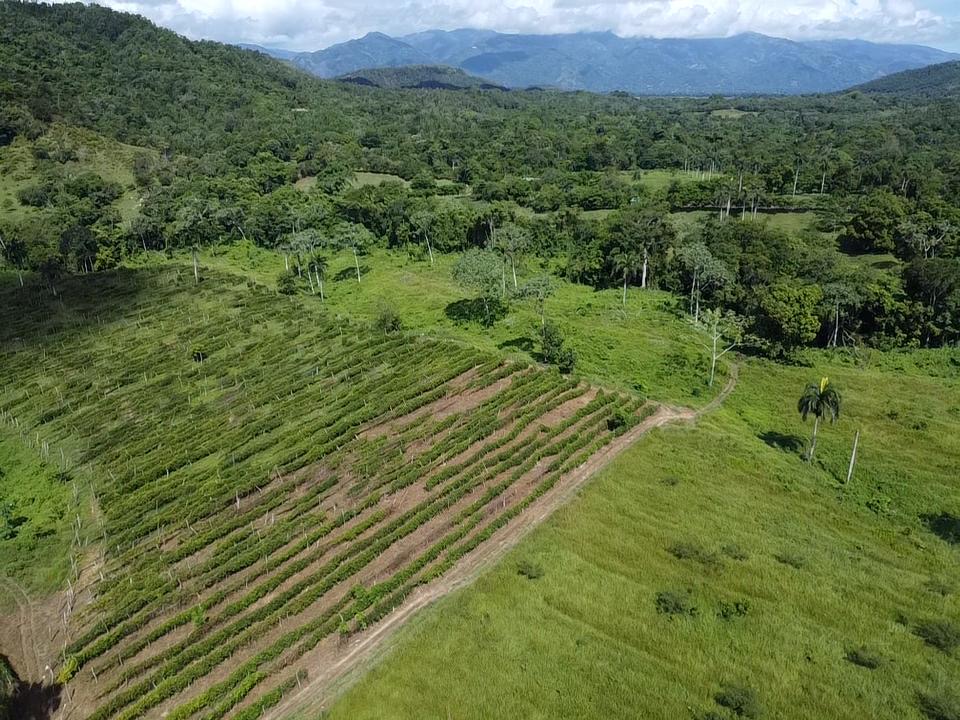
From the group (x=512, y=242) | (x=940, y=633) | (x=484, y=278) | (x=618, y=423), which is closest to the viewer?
(x=940, y=633)

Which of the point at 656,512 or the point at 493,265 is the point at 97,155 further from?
the point at 656,512

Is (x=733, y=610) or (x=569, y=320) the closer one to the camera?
(x=733, y=610)

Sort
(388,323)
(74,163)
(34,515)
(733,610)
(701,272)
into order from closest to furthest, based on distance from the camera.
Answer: (733,610), (34,515), (388,323), (701,272), (74,163)

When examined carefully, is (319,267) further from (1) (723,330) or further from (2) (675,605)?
(2) (675,605)

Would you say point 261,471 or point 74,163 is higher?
point 74,163

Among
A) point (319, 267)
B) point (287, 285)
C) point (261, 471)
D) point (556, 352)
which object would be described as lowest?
point (319, 267)

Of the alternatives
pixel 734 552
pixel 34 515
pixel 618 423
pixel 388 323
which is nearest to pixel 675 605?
pixel 734 552

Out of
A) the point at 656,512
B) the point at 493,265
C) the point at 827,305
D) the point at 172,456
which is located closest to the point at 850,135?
the point at 827,305

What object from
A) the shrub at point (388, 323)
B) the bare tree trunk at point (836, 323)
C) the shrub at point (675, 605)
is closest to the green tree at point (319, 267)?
the shrub at point (388, 323)
